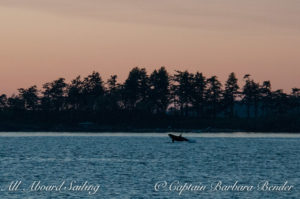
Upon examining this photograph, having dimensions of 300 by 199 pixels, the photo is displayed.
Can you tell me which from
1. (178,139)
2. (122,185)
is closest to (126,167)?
(122,185)

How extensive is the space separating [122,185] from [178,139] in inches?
4059

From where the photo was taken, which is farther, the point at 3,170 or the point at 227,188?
the point at 3,170

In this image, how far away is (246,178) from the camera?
7381 centimetres

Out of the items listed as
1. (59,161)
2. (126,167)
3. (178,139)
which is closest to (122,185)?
(126,167)

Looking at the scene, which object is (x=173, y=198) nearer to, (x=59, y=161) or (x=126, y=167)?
(x=126, y=167)

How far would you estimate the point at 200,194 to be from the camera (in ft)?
197

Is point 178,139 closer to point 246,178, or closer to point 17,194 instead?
point 246,178

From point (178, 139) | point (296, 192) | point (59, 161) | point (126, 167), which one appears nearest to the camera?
point (296, 192)

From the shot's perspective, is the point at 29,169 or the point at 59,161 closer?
the point at 29,169

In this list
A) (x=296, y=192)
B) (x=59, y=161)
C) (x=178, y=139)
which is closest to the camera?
(x=296, y=192)

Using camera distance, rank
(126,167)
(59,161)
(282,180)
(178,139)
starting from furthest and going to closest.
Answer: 1. (178,139)
2. (59,161)
3. (126,167)
4. (282,180)

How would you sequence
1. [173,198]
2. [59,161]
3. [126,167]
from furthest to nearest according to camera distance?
[59,161]
[126,167]
[173,198]

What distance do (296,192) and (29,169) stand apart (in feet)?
111

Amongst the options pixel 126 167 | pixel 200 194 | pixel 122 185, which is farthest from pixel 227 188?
pixel 126 167
